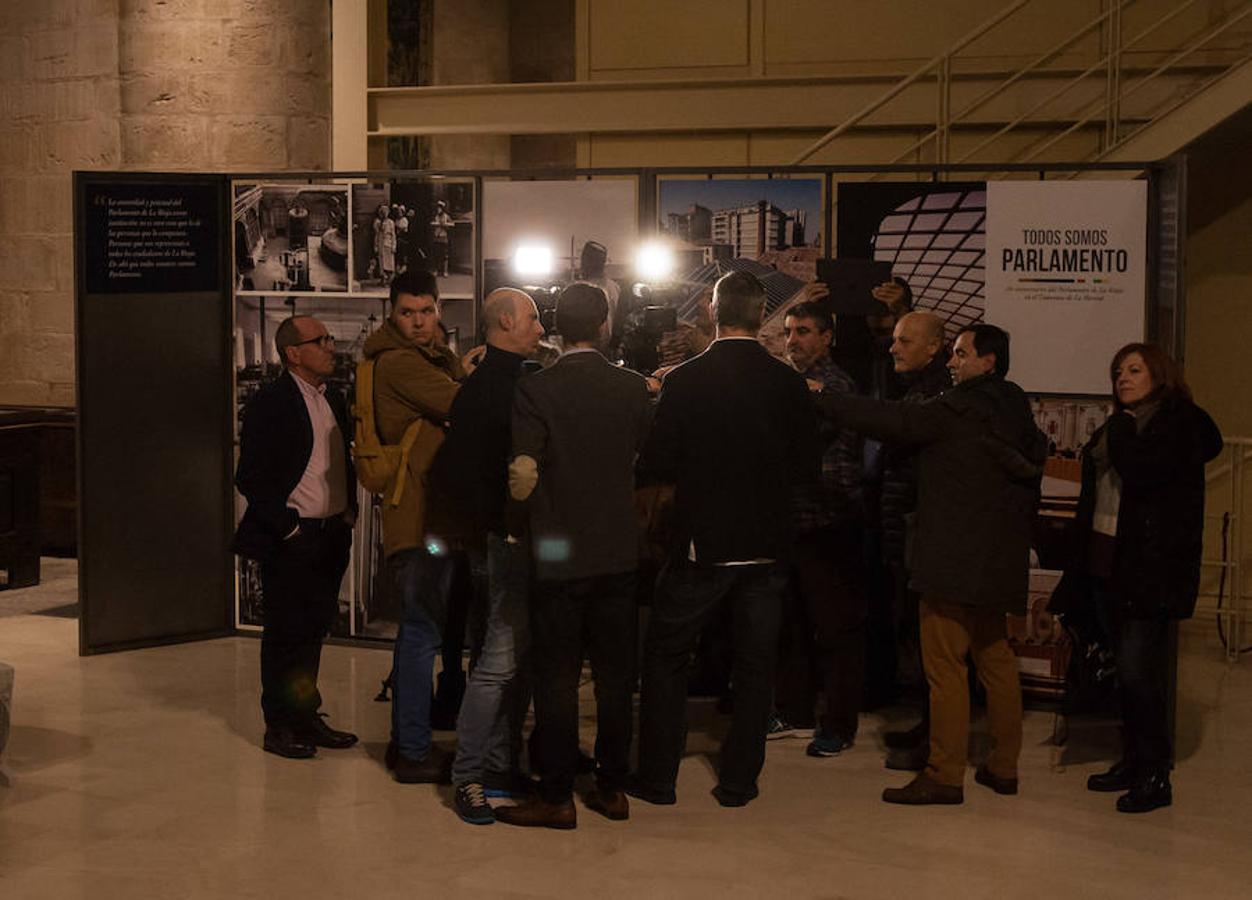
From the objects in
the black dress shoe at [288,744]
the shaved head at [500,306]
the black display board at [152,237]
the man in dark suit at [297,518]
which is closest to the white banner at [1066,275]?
the shaved head at [500,306]

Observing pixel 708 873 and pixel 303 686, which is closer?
pixel 708 873

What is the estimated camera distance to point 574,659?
18.3 ft

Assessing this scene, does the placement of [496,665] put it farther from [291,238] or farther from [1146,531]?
[291,238]

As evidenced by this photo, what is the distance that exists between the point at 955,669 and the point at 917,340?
113cm

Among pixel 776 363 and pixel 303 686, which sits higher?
pixel 776 363

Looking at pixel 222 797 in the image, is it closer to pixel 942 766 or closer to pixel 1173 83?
pixel 942 766

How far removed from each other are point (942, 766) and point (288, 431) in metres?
2.55

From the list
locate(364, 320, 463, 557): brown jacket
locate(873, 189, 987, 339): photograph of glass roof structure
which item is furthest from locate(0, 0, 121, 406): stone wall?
locate(873, 189, 987, 339): photograph of glass roof structure

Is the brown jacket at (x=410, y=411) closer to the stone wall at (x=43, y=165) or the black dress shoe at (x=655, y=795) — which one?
the black dress shoe at (x=655, y=795)

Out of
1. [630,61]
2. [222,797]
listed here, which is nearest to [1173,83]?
[630,61]

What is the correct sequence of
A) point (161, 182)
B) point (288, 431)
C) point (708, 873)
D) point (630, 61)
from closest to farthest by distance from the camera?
1. point (708, 873)
2. point (288, 431)
3. point (161, 182)
4. point (630, 61)

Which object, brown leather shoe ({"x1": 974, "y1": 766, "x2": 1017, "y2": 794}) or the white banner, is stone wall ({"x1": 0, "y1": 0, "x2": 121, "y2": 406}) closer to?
the white banner

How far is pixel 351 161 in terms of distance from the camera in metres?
11.1

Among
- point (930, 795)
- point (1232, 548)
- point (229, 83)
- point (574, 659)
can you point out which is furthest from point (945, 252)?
point (229, 83)
